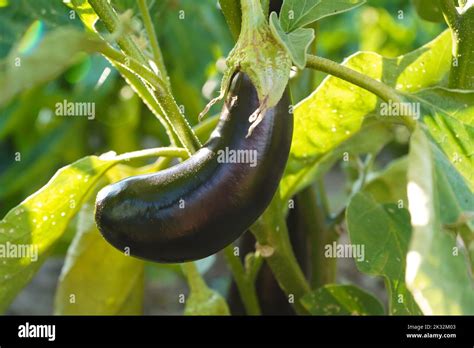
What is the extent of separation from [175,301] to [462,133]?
62.6 inches

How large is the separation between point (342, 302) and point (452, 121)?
26cm

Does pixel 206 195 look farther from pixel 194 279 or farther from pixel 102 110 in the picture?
pixel 102 110

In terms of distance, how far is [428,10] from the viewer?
93cm

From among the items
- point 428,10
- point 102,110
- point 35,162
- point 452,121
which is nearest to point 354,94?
point 452,121

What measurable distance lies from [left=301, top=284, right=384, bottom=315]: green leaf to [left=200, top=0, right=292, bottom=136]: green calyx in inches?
11.9

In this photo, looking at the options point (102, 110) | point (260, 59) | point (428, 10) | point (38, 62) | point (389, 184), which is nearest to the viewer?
point (38, 62)

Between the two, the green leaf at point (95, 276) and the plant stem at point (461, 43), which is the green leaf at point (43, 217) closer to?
the green leaf at point (95, 276)

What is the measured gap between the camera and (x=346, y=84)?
773 mm

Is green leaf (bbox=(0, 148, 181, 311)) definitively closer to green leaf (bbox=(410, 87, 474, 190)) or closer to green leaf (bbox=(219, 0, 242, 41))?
green leaf (bbox=(219, 0, 242, 41))

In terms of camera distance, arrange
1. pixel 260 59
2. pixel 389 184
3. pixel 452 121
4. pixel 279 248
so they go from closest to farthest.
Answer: pixel 260 59 → pixel 452 121 → pixel 279 248 → pixel 389 184

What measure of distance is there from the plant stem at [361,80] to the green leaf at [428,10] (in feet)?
0.95

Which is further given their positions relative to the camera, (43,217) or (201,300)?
(201,300)

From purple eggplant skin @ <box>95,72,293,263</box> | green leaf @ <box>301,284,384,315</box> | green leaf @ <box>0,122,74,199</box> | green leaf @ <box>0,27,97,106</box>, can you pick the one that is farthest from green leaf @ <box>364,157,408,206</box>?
green leaf @ <box>0,122,74,199</box>
